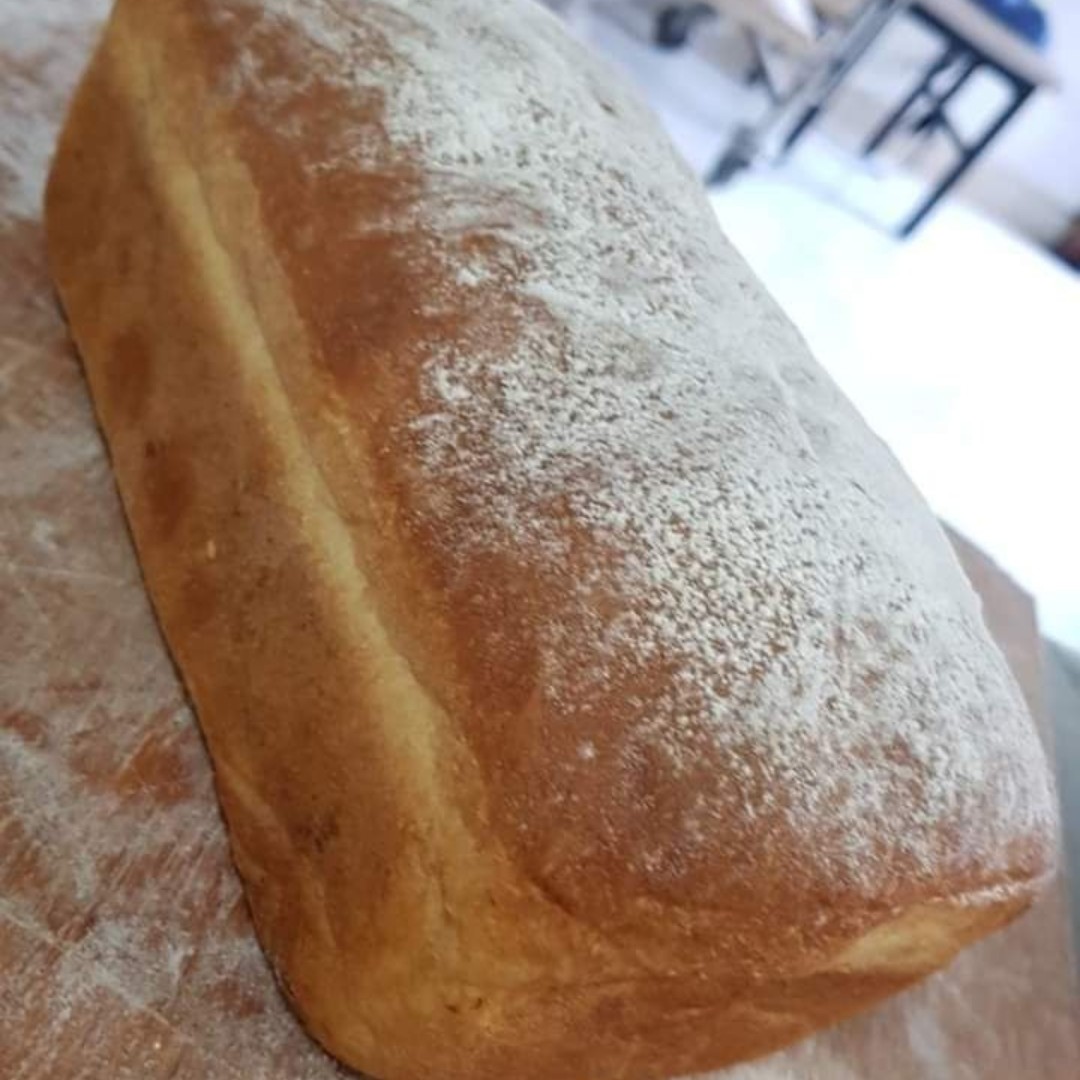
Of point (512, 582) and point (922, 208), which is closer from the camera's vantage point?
point (512, 582)

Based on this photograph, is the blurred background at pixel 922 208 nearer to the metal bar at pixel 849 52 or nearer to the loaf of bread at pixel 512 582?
the metal bar at pixel 849 52

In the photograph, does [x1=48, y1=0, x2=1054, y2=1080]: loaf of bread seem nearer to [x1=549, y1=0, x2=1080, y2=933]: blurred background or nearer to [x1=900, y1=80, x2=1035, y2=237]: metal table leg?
[x1=549, y1=0, x2=1080, y2=933]: blurred background

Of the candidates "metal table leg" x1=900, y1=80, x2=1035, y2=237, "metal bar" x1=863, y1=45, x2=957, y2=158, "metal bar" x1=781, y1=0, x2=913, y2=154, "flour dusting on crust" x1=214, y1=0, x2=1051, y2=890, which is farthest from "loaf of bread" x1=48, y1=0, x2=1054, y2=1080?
"metal bar" x1=863, y1=45, x2=957, y2=158

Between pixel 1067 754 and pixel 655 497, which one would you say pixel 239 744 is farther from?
pixel 1067 754

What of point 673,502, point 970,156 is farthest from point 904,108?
point 673,502

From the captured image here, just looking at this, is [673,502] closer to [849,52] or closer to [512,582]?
[512,582]

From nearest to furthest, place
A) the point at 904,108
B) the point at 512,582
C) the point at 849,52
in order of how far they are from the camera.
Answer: the point at 512,582 < the point at 849,52 < the point at 904,108
